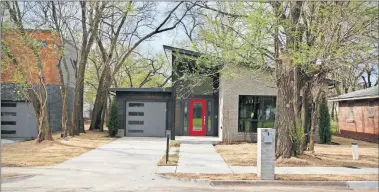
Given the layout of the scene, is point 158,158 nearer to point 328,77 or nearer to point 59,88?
point 328,77

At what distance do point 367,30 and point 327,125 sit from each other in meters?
1.77

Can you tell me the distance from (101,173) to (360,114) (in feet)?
11.0

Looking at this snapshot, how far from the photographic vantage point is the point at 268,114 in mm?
6504

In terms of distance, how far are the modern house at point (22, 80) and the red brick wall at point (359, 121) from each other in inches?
188

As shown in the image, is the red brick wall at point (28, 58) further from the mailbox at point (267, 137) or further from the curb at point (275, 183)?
the mailbox at point (267, 137)

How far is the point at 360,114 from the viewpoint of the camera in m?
4.16

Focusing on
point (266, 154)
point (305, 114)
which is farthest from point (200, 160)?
point (305, 114)

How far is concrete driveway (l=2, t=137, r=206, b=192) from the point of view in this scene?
4.59m

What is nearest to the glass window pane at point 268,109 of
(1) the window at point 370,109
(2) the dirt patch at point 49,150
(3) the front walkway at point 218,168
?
(3) the front walkway at point 218,168

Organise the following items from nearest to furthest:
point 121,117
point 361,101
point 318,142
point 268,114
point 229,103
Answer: point 361,101 < point 318,142 < point 268,114 < point 229,103 < point 121,117

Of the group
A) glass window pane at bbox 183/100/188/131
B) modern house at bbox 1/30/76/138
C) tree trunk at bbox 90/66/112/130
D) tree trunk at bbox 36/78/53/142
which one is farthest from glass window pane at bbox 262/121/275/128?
tree trunk at bbox 90/66/112/130

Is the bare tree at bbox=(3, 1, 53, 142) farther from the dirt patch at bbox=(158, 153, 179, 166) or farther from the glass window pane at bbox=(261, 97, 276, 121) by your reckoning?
the glass window pane at bbox=(261, 97, 276, 121)

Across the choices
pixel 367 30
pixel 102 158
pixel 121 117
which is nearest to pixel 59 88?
pixel 121 117

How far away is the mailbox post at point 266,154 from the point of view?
5016 mm
